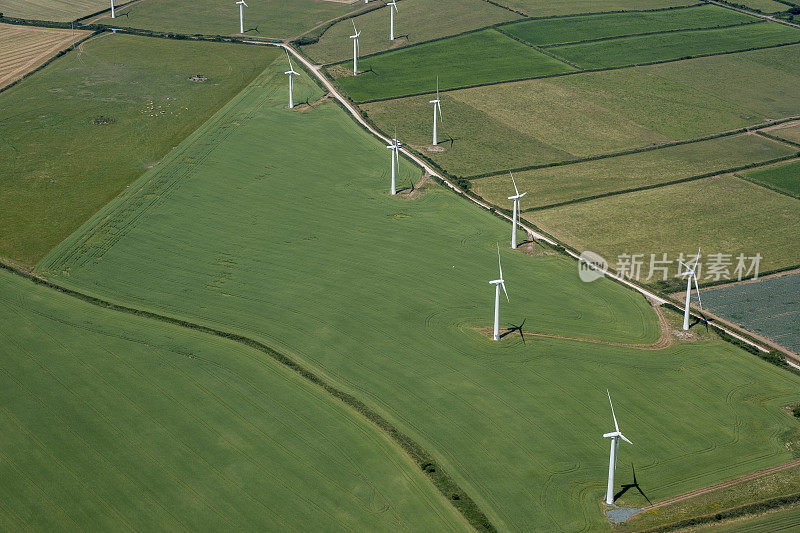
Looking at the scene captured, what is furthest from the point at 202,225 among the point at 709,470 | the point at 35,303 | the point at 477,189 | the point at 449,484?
the point at 709,470

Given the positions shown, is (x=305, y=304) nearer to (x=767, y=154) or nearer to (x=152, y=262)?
(x=152, y=262)

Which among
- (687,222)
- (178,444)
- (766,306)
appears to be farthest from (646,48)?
(178,444)

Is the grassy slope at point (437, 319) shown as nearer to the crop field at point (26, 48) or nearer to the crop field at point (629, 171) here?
the crop field at point (629, 171)

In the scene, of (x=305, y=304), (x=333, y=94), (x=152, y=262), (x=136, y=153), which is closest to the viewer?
(x=305, y=304)

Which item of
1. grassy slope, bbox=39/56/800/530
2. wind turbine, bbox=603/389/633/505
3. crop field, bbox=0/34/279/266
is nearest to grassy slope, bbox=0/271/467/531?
grassy slope, bbox=39/56/800/530

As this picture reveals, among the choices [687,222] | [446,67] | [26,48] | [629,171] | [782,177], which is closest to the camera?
[687,222]

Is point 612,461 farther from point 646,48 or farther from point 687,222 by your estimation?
point 646,48
